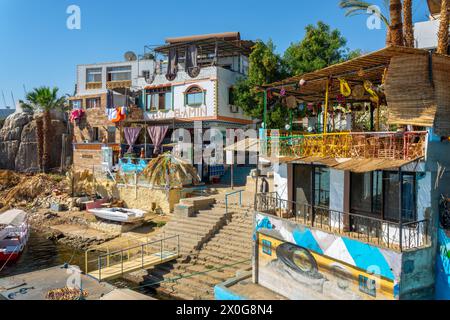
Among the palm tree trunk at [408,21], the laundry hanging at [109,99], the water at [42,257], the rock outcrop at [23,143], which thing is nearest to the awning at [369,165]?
the palm tree trunk at [408,21]

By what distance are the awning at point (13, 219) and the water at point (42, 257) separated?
1.94 meters

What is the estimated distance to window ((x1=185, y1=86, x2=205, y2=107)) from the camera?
3168cm

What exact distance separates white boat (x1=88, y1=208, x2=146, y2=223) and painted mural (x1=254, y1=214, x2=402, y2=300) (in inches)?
488

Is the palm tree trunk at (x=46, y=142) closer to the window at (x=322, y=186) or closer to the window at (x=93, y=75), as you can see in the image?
the window at (x=93, y=75)

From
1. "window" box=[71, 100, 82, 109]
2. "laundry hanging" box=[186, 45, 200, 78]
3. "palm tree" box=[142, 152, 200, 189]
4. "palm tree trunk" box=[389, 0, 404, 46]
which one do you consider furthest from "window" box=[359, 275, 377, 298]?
"window" box=[71, 100, 82, 109]

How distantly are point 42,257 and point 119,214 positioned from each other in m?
5.51

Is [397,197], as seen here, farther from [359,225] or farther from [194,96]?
[194,96]

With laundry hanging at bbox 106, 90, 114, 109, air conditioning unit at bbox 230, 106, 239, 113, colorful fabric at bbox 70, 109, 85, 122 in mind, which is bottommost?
air conditioning unit at bbox 230, 106, 239, 113

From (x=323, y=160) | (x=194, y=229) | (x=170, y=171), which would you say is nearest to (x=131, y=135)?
(x=170, y=171)

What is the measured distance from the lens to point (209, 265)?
57.7 feet

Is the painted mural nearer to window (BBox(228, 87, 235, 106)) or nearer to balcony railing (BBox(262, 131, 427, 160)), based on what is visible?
balcony railing (BBox(262, 131, 427, 160))

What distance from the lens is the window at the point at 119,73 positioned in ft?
143

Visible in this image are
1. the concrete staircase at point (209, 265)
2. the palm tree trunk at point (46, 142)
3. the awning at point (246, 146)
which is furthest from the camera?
the palm tree trunk at point (46, 142)
